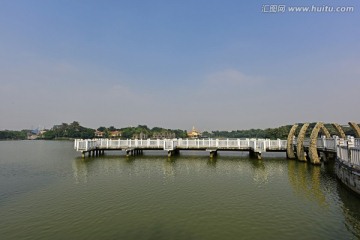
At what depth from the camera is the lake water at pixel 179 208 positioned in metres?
7.95

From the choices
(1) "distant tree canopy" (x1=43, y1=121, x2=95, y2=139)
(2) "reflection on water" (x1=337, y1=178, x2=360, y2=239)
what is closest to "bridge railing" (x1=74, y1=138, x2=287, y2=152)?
(2) "reflection on water" (x1=337, y1=178, x2=360, y2=239)

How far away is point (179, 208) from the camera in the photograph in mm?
10250

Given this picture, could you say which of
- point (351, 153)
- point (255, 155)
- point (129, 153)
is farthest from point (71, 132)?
point (351, 153)

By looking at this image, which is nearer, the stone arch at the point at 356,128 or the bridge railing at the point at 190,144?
the stone arch at the point at 356,128

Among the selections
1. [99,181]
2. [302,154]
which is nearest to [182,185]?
[99,181]

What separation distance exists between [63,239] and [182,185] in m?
8.15

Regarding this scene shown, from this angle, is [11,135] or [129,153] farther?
[11,135]

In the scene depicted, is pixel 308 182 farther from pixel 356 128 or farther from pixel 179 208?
Result: pixel 356 128

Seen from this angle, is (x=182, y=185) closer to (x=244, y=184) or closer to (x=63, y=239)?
(x=244, y=184)

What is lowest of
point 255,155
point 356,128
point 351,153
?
point 255,155

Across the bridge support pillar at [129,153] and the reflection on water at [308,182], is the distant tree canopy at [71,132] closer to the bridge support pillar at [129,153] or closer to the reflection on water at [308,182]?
the bridge support pillar at [129,153]

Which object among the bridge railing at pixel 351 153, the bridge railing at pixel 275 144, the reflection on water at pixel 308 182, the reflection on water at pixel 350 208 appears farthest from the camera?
the bridge railing at pixel 275 144

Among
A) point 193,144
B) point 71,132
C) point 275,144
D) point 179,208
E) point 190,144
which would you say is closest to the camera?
point 179,208

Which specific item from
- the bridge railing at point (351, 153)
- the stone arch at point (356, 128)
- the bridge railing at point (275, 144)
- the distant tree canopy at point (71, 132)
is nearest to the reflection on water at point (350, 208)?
the bridge railing at point (351, 153)
